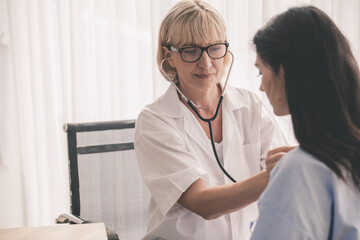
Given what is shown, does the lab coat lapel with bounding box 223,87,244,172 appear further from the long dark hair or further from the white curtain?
the white curtain

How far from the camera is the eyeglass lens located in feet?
4.09

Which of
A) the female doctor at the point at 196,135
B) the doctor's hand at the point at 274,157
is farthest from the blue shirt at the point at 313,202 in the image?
the female doctor at the point at 196,135

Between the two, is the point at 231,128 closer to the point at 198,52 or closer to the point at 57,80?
the point at 198,52

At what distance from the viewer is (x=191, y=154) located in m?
1.20

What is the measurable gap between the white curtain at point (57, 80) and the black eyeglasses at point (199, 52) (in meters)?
0.88

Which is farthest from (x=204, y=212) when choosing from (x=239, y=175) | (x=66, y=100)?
(x=66, y=100)

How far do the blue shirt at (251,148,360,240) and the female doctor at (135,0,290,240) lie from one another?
0.44 metres

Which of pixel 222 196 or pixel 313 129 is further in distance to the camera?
pixel 222 196

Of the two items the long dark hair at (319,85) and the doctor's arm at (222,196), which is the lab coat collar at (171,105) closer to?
the doctor's arm at (222,196)

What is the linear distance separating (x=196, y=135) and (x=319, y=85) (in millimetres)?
628

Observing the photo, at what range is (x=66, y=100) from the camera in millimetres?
2051

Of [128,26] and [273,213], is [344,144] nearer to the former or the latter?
[273,213]

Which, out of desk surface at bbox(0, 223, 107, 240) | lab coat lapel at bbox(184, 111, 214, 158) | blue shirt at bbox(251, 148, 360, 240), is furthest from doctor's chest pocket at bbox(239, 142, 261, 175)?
blue shirt at bbox(251, 148, 360, 240)

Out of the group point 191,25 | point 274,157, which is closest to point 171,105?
point 191,25
